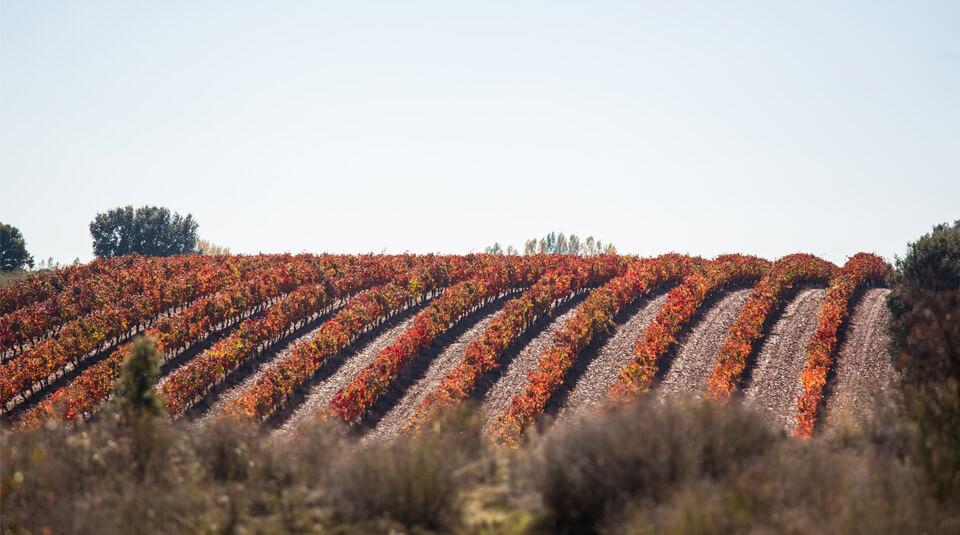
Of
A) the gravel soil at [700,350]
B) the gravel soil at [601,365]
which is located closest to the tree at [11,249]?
the gravel soil at [601,365]

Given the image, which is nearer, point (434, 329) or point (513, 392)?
point (513, 392)

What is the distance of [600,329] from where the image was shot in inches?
782

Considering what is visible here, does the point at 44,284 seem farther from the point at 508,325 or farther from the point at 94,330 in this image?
the point at 508,325

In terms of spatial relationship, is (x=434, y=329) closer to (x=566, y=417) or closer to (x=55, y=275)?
(x=566, y=417)

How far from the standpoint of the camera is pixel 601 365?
17703 millimetres

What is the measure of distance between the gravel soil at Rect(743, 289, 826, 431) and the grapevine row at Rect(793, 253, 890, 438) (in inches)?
11.8

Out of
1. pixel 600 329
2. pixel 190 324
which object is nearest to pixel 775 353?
pixel 600 329

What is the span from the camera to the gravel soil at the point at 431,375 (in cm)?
1554

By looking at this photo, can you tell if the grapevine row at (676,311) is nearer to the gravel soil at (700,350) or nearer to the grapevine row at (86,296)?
the gravel soil at (700,350)

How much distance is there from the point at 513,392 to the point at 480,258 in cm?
1244

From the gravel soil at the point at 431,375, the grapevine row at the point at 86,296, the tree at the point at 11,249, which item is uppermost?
the tree at the point at 11,249

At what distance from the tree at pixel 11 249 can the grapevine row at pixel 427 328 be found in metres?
52.1

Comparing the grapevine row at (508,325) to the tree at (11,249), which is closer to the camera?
the grapevine row at (508,325)

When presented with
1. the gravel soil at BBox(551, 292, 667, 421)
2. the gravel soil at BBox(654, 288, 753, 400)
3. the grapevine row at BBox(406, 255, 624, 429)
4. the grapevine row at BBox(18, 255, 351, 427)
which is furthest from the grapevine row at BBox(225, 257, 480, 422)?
the gravel soil at BBox(654, 288, 753, 400)
